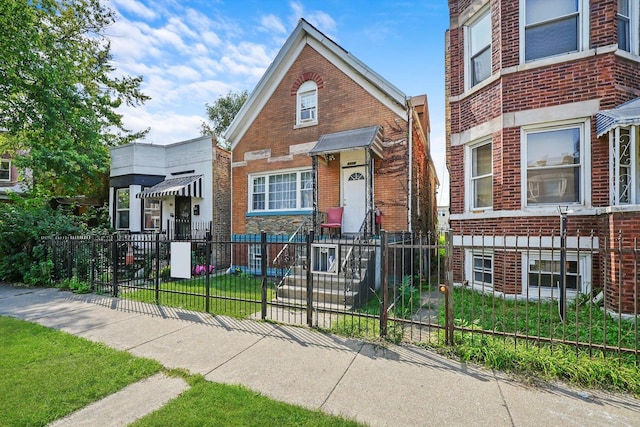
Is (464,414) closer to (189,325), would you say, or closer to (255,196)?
(189,325)

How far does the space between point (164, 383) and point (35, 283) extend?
9337mm

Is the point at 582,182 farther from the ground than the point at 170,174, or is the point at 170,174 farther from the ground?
the point at 170,174

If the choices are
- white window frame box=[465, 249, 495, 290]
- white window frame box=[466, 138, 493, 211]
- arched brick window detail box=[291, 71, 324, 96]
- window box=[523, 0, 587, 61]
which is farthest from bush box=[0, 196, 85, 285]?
window box=[523, 0, 587, 61]

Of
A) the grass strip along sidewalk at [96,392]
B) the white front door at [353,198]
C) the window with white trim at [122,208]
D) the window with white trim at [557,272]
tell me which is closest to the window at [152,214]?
the window with white trim at [122,208]

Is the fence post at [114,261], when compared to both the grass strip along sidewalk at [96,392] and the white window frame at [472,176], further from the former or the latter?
the white window frame at [472,176]

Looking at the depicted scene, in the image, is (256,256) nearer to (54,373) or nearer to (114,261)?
(114,261)

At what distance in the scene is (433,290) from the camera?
29.1 feet

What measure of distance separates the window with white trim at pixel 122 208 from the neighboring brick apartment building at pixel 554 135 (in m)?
15.4

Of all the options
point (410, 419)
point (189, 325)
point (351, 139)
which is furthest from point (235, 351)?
point (351, 139)

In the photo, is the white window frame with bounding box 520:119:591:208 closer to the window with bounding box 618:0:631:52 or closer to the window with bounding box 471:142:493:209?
the window with bounding box 471:142:493:209

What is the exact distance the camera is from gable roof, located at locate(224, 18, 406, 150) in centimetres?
1038

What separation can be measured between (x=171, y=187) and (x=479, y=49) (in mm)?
12658

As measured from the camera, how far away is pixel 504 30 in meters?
7.78

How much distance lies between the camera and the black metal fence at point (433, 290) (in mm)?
4719
